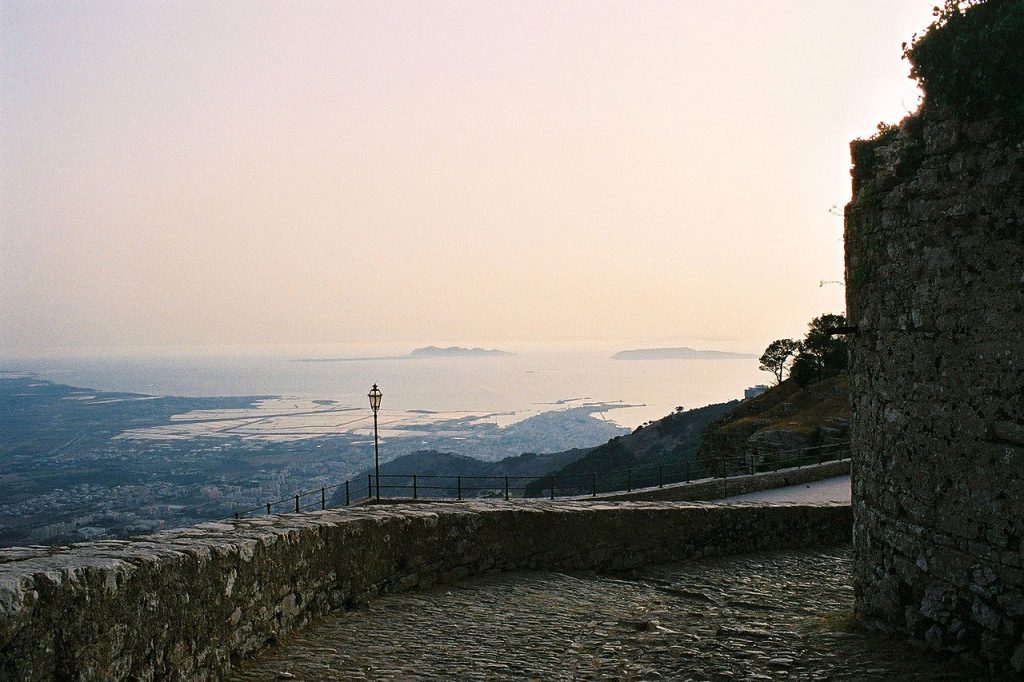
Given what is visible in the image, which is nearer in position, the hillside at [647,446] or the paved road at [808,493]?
the paved road at [808,493]

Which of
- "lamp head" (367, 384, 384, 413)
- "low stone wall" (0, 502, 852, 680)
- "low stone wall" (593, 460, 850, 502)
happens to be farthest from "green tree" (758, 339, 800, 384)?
"low stone wall" (0, 502, 852, 680)

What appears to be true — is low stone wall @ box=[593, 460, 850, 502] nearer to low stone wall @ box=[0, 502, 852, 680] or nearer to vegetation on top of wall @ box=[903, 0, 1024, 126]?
low stone wall @ box=[0, 502, 852, 680]

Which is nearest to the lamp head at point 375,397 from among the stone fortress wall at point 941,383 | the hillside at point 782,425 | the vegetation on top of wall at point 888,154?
the hillside at point 782,425

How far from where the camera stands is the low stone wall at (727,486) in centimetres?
1977

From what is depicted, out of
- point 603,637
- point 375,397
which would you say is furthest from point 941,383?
point 375,397

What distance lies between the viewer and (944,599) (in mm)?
5660

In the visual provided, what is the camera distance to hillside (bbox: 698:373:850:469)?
28.4 m

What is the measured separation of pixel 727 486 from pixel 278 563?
54.5 feet

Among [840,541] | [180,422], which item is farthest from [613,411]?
[840,541]

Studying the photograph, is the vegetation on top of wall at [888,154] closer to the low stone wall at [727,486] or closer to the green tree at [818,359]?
the low stone wall at [727,486]

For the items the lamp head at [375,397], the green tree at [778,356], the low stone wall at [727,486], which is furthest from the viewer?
the green tree at [778,356]

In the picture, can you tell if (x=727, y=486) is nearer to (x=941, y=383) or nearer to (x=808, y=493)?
(x=808, y=493)

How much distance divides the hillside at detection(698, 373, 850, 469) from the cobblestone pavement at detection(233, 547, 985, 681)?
660 inches

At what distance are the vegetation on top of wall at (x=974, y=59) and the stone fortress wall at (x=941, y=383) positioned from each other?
141 millimetres
